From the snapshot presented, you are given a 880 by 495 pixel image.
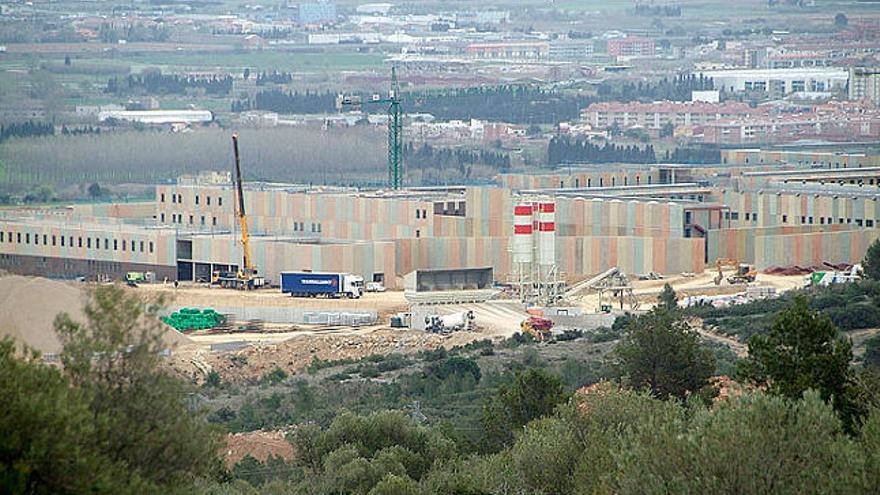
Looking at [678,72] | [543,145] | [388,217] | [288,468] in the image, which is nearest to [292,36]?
[678,72]

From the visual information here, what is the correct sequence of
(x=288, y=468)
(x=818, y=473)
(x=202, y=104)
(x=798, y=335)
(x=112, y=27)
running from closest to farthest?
(x=818, y=473), (x=798, y=335), (x=288, y=468), (x=202, y=104), (x=112, y=27)

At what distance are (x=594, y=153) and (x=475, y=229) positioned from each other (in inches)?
1391

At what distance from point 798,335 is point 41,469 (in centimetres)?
899

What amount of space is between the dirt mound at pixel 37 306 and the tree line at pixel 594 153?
4498 centimetres

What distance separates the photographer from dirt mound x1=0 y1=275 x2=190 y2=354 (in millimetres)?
30297

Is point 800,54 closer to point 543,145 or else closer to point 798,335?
point 543,145

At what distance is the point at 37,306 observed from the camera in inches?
1286

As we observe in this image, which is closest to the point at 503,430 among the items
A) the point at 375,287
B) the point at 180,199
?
the point at 375,287

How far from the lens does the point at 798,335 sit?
1823 cm

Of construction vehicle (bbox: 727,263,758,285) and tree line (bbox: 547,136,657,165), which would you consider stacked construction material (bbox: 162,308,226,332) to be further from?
tree line (bbox: 547,136,657,165)

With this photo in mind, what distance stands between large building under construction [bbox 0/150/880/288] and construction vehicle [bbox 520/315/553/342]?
3.82 meters

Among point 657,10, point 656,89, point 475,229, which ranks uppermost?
point 657,10

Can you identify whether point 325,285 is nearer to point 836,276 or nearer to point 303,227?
point 303,227

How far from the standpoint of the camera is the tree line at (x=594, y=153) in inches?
3130
